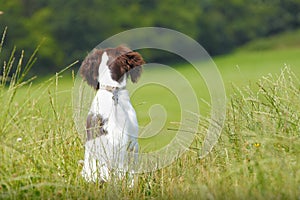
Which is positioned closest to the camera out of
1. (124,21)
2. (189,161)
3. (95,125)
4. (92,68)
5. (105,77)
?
(95,125)

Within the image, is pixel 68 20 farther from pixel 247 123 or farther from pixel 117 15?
pixel 247 123

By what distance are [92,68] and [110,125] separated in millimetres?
498

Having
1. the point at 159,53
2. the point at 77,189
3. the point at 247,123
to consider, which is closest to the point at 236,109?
the point at 247,123

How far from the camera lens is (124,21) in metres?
55.4

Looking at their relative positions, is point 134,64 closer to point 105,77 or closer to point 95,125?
point 105,77

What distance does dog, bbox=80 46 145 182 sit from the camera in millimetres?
5418

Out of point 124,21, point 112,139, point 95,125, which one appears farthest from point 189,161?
point 124,21

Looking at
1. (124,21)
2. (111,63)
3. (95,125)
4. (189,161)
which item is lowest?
(189,161)

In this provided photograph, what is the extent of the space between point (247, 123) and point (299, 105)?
0.43 meters

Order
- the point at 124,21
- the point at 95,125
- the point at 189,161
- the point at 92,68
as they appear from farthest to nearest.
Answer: the point at 124,21
the point at 189,161
the point at 92,68
the point at 95,125

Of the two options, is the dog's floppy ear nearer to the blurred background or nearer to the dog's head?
the dog's head

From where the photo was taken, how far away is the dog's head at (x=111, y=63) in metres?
5.56

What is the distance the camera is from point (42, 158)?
5.33m

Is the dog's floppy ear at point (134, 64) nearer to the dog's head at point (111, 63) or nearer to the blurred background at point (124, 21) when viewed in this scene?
the dog's head at point (111, 63)
